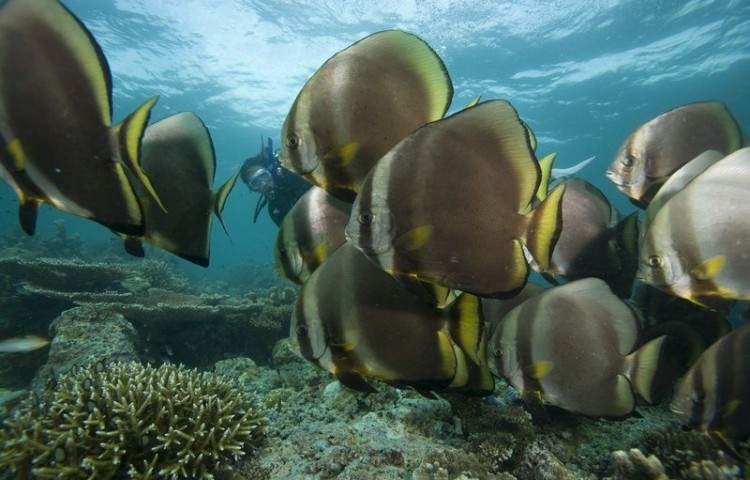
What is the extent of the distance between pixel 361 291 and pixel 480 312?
26.4 inches

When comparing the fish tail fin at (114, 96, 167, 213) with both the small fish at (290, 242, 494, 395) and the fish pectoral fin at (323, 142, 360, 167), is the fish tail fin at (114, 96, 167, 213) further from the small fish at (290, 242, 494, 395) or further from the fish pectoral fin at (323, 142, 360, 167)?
the small fish at (290, 242, 494, 395)

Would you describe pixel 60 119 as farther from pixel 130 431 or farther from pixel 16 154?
pixel 130 431

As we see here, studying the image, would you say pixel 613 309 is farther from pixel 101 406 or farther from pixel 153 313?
pixel 153 313

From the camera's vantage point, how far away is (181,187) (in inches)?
89.0

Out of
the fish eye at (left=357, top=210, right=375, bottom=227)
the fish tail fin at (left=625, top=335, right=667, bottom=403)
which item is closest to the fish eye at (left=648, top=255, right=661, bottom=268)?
the fish tail fin at (left=625, top=335, right=667, bottom=403)

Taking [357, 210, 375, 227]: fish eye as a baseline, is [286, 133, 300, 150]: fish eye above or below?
above

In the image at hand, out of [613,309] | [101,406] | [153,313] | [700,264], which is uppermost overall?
[700,264]

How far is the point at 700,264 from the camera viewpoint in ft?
8.13

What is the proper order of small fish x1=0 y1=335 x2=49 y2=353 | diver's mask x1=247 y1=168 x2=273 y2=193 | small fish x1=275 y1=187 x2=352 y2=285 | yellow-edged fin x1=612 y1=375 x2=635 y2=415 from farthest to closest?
diver's mask x1=247 y1=168 x2=273 y2=193
small fish x1=0 y1=335 x2=49 y2=353
yellow-edged fin x1=612 y1=375 x2=635 y2=415
small fish x1=275 y1=187 x2=352 y2=285

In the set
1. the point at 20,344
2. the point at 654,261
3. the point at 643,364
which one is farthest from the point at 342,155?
the point at 20,344

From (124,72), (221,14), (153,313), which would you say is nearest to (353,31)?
(221,14)

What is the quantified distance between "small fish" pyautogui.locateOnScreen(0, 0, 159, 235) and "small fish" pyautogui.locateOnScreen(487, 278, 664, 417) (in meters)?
2.55

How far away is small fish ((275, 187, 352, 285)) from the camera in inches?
110

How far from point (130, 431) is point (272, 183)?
4.43 m
